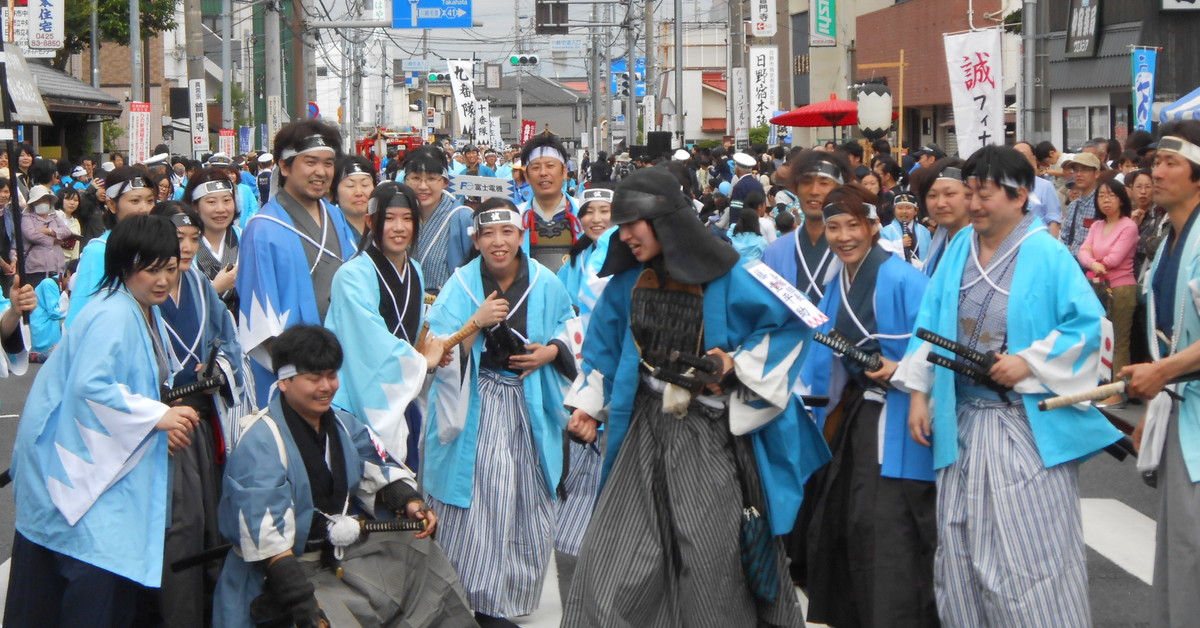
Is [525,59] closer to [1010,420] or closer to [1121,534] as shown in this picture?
[1121,534]

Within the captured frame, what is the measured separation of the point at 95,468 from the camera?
4.43 m

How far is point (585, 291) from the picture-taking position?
6.93 metres

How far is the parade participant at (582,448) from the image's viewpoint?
21.1 ft

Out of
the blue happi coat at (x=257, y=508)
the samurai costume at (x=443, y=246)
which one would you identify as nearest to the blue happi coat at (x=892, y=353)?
the blue happi coat at (x=257, y=508)

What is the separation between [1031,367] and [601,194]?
344 centimetres

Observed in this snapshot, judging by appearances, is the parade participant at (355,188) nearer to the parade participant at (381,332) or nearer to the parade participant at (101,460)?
the parade participant at (381,332)

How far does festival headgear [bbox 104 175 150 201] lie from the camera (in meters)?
6.96

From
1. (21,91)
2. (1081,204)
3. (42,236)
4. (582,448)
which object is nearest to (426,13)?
(42,236)

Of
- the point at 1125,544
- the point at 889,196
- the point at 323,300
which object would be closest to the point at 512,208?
the point at 323,300

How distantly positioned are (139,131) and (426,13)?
10612mm

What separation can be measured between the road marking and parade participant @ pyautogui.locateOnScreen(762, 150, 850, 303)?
2013 millimetres

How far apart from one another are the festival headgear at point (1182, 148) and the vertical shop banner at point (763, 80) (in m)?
25.3

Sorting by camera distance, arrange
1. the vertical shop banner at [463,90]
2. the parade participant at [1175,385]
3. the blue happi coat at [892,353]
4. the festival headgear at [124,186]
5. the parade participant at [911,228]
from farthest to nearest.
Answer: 1. the vertical shop banner at [463,90]
2. the parade participant at [911,228]
3. the festival headgear at [124,186]
4. the blue happi coat at [892,353]
5. the parade participant at [1175,385]

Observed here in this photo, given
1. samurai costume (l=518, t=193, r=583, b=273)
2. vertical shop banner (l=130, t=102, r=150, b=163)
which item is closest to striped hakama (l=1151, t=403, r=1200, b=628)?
samurai costume (l=518, t=193, r=583, b=273)
